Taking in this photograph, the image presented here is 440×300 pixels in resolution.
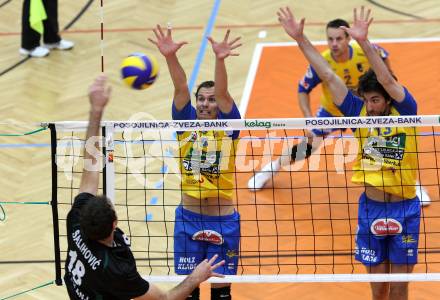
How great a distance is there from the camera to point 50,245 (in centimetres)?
915

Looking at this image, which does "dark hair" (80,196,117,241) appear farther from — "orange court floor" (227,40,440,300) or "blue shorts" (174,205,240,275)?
"orange court floor" (227,40,440,300)

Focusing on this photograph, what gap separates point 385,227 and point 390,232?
6cm

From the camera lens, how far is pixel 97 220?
5539mm

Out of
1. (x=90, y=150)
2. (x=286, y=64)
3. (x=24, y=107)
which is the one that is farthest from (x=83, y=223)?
(x=286, y=64)

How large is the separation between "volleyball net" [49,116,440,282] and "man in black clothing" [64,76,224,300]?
4.20 feet

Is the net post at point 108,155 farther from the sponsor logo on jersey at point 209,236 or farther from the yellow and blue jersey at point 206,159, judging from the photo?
the sponsor logo on jersey at point 209,236

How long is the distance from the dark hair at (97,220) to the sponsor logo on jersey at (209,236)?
5.66 ft

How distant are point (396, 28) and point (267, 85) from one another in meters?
2.53

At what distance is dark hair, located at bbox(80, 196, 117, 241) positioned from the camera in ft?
18.2

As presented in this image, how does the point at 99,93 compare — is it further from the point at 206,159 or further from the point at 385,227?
the point at 385,227

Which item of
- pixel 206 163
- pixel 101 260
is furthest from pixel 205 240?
pixel 101 260

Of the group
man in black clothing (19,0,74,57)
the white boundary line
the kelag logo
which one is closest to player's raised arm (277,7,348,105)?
the kelag logo

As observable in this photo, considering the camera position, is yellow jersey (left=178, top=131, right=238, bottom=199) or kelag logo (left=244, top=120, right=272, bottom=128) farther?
yellow jersey (left=178, top=131, right=238, bottom=199)

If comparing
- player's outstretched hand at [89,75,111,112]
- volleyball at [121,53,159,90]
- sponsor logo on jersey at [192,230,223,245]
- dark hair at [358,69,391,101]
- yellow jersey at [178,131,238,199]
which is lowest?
sponsor logo on jersey at [192,230,223,245]
